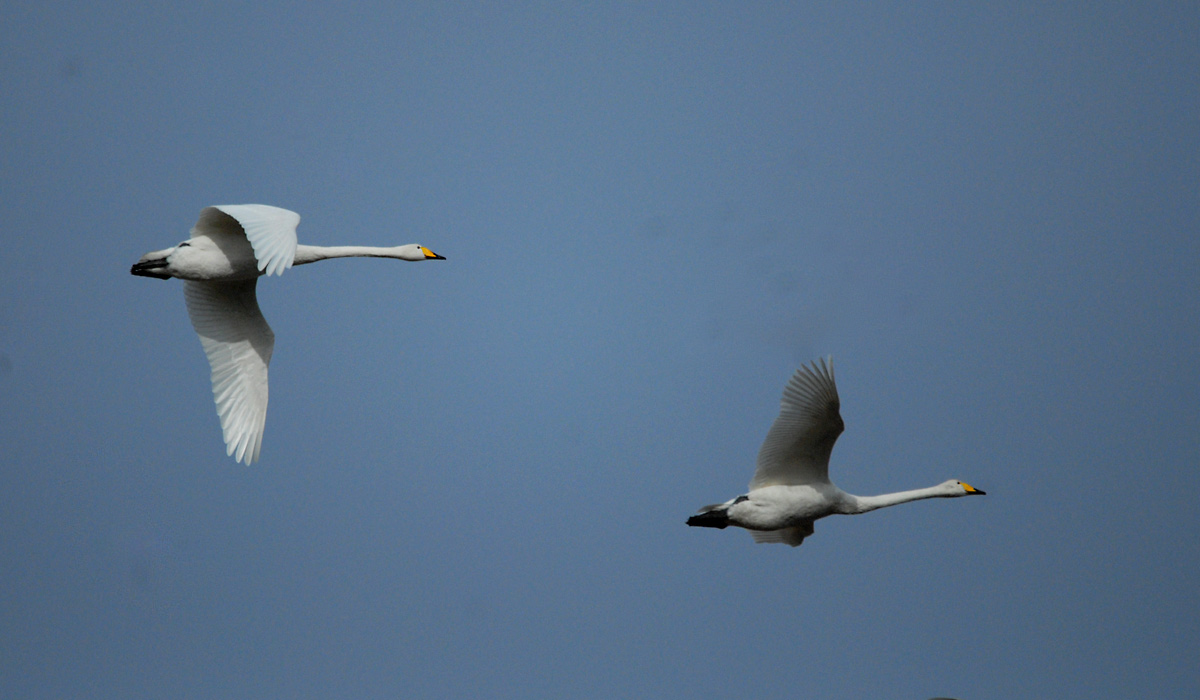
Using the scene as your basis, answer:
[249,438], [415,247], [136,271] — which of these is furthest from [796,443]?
[136,271]

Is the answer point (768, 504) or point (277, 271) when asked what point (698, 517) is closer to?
point (768, 504)

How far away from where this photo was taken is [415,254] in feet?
65.6

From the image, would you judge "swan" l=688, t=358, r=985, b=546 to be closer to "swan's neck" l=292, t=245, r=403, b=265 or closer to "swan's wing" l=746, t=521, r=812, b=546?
"swan's wing" l=746, t=521, r=812, b=546

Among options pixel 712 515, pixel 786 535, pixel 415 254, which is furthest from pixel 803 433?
pixel 415 254

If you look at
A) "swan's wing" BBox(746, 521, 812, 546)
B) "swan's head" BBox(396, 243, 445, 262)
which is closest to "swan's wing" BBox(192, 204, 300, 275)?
"swan's head" BBox(396, 243, 445, 262)

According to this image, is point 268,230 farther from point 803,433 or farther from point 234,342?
point 803,433

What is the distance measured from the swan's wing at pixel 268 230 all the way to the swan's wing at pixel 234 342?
2435 millimetres

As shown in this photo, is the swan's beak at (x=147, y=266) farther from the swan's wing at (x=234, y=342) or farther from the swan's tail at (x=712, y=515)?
the swan's tail at (x=712, y=515)

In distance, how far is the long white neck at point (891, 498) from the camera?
61.3 ft

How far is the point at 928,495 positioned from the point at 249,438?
1054cm

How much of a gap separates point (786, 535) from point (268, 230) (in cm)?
923

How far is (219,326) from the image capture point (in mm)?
19578

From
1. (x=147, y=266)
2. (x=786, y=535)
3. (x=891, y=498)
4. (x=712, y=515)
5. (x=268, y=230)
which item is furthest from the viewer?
(x=786, y=535)

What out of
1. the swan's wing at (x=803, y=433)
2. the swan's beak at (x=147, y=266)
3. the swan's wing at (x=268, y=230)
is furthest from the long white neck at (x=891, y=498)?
the swan's beak at (x=147, y=266)
